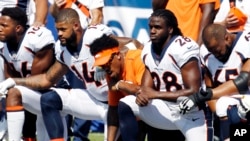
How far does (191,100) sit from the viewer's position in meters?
9.38

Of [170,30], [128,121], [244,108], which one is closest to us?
[244,108]

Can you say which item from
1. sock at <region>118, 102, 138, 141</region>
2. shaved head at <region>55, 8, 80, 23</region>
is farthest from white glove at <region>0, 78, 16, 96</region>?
sock at <region>118, 102, 138, 141</region>

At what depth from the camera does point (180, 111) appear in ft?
31.0

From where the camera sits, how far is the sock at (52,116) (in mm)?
10172

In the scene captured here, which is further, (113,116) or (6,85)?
(6,85)

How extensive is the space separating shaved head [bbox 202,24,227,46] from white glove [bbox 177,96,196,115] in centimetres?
62

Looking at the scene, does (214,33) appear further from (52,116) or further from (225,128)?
(52,116)

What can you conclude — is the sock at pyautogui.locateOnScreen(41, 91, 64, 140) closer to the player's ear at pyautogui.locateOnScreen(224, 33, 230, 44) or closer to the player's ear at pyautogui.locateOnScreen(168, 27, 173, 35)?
the player's ear at pyautogui.locateOnScreen(168, 27, 173, 35)

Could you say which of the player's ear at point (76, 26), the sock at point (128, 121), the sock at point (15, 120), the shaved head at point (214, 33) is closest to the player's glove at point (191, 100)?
the sock at point (128, 121)

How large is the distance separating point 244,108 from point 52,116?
1763 mm

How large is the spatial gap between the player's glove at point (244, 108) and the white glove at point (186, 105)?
1.20ft

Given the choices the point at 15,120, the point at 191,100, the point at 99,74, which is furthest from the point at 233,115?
the point at 15,120

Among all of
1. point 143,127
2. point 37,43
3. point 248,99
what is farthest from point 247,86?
point 37,43

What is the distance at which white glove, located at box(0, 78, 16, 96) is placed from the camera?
1031 centimetres
